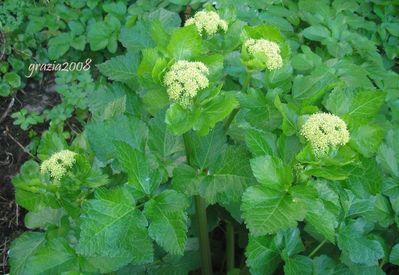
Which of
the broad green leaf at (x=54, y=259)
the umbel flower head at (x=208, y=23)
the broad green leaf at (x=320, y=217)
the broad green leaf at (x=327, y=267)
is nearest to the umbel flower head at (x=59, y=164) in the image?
the broad green leaf at (x=54, y=259)

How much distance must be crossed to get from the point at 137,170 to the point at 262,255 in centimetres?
44

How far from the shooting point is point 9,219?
236cm

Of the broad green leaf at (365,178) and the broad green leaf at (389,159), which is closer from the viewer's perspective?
the broad green leaf at (365,178)

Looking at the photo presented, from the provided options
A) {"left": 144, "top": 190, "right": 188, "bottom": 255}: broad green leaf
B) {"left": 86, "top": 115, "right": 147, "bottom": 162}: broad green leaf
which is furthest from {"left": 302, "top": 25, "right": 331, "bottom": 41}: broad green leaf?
{"left": 144, "top": 190, "right": 188, "bottom": 255}: broad green leaf

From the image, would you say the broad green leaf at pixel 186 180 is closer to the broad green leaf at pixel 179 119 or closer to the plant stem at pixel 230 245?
the broad green leaf at pixel 179 119

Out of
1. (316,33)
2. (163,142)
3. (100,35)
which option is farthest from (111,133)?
(100,35)

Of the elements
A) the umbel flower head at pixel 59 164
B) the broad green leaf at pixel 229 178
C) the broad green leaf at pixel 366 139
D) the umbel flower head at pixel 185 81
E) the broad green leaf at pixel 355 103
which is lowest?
the broad green leaf at pixel 229 178

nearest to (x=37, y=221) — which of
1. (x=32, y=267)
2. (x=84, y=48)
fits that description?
(x=32, y=267)

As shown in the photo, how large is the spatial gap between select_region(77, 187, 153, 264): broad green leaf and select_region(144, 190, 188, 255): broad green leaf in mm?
28

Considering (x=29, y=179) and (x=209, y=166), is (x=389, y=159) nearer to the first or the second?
(x=209, y=166)

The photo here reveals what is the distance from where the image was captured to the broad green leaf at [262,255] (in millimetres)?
1242

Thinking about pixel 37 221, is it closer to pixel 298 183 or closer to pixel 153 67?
pixel 153 67

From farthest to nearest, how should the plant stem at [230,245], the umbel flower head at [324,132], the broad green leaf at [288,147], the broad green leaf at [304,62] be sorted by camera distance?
the broad green leaf at [304,62], the plant stem at [230,245], the broad green leaf at [288,147], the umbel flower head at [324,132]

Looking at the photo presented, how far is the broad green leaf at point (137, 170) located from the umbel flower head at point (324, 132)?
353mm
